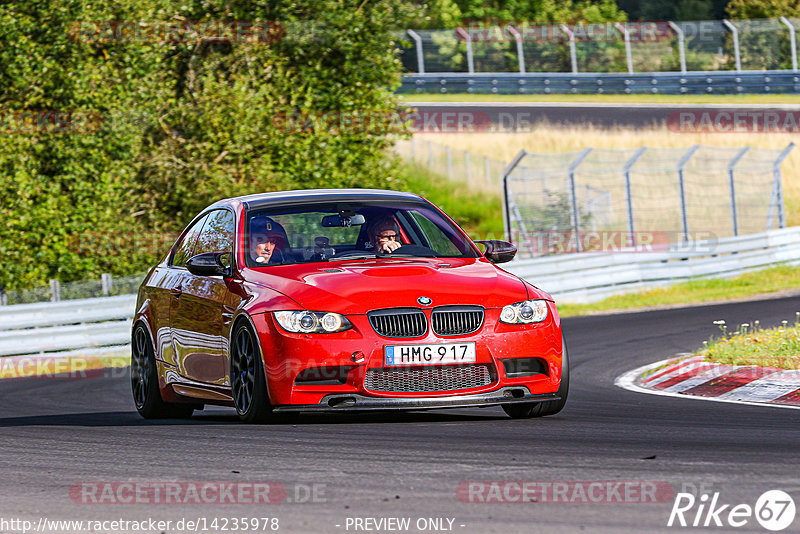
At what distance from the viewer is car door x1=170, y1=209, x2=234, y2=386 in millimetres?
9320

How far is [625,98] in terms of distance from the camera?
51.8m

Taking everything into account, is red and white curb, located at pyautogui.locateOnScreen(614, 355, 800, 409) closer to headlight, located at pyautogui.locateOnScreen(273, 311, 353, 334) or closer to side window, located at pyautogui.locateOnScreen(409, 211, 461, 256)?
side window, located at pyautogui.locateOnScreen(409, 211, 461, 256)

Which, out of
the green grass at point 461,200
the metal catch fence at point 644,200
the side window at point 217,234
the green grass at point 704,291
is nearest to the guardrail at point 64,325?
the green grass at point 704,291

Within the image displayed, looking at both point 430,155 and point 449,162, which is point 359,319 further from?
point 430,155

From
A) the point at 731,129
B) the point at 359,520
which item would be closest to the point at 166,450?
the point at 359,520

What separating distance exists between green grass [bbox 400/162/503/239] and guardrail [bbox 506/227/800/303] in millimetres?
12558

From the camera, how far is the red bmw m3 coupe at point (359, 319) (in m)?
8.39

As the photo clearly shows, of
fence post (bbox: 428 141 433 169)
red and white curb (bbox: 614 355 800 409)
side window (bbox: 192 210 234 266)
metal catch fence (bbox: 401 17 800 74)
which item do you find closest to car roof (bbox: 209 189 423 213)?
side window (bbox: 192 210 234 266)

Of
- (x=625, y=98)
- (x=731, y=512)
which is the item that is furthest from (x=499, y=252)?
(x=625, y=98)

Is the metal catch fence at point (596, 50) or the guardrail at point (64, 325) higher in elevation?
the metal catch fence at point (596, 50)

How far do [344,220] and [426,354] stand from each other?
1.70 m

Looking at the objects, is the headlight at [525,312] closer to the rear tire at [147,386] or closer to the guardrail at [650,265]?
the rear tire at [147,386]

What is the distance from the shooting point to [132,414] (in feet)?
37.5

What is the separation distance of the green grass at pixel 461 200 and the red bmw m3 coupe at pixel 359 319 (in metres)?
29.5
